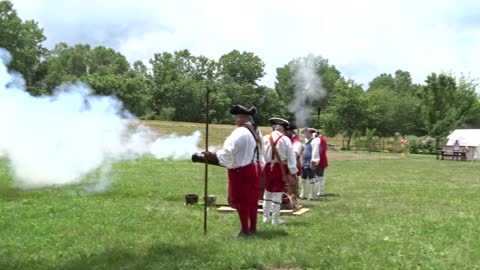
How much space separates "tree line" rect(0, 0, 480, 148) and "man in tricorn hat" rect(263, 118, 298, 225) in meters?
18.5

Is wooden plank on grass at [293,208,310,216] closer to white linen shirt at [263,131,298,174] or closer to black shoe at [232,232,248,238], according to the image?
white linen shirt at [263,131,298,174]

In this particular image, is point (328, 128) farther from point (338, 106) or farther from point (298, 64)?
point (298, 64)

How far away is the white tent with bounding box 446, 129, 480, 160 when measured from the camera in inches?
1876

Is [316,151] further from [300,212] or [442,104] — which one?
[442,104]

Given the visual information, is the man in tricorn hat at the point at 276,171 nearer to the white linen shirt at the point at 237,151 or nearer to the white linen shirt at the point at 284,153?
the white linen shirt at the point at 284,153

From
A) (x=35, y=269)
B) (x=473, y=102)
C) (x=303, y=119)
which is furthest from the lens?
(x=473, y=102)

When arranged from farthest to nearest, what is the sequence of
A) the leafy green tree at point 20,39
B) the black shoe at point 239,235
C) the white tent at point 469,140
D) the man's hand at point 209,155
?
the white tent at point 469,140, the leafy green tree at point 20,39, the man's hand at point 209,155, the black shoe at point 239,235

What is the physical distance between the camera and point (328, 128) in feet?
229

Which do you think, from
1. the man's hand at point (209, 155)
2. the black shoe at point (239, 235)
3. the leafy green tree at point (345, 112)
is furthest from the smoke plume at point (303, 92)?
the leafy green tree at point (345, 112)

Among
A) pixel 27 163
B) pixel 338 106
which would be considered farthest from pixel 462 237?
pixel 338 106

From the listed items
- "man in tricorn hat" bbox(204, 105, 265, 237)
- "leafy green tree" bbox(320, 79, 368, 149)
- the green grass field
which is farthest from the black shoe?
"leafy green tree" bbox(320, 79, 368, 149)

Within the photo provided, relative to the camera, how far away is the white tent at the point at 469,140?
4766 centimetres

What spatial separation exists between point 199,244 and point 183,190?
8.06 m

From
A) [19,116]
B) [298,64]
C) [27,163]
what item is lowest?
[27,163]
